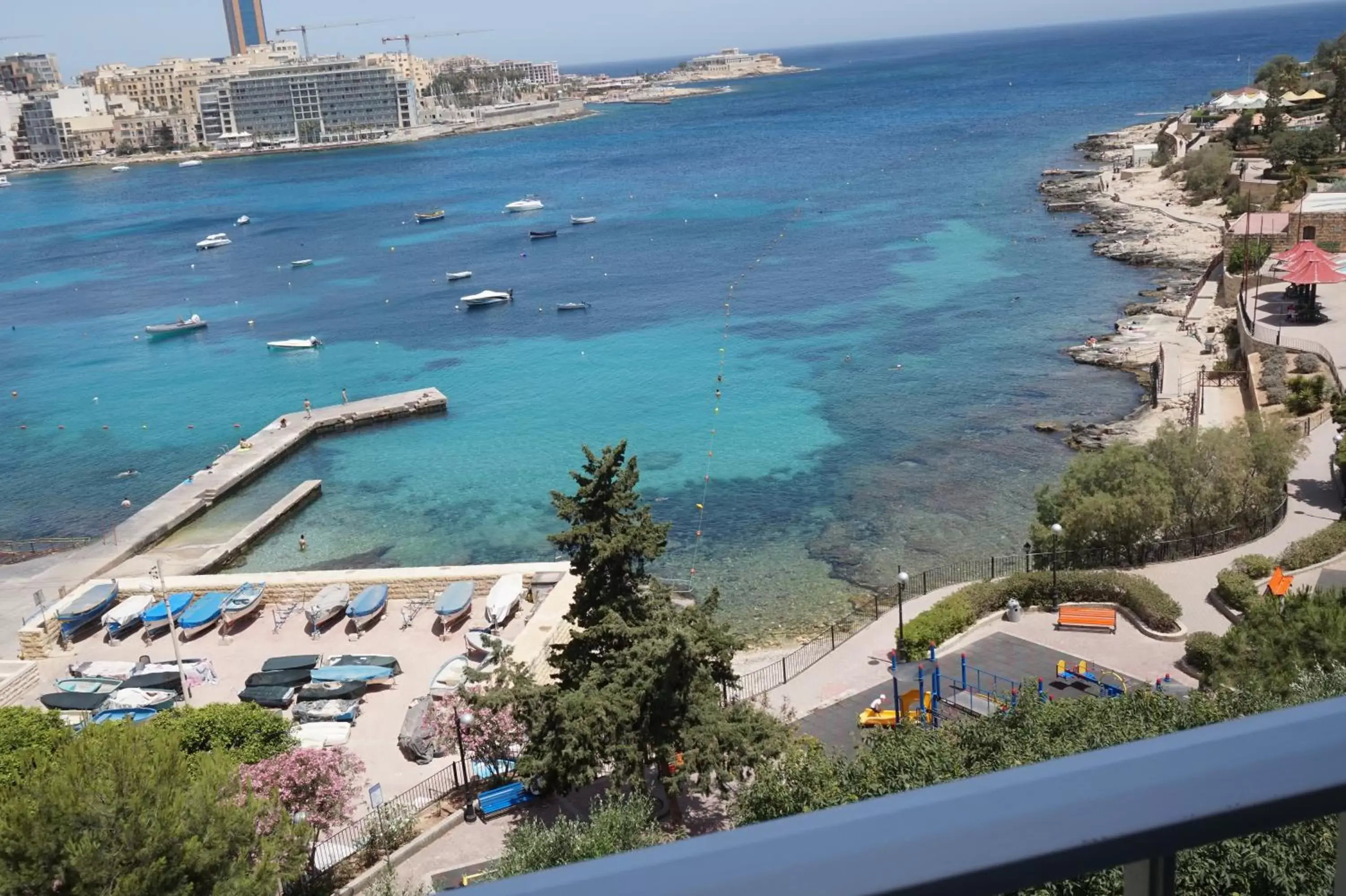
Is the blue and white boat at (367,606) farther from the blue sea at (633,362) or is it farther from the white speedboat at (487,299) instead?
the white speedboat at (487,299)

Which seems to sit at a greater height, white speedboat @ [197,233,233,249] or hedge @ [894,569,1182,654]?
white speedboat @ [197,233,233,249]

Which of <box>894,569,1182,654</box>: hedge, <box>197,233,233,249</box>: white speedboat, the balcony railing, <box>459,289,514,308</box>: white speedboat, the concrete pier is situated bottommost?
the concrete pier

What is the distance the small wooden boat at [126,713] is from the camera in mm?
18641

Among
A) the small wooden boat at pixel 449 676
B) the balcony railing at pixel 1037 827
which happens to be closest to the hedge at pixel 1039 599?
the small wooden boat at pixel 449 676

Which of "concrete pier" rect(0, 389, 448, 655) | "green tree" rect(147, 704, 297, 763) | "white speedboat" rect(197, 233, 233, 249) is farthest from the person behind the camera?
"white speedboat" rect(197, 233, 233, 249)

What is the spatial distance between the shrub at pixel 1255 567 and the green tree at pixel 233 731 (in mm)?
15532

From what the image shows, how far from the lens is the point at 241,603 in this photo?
910 inches

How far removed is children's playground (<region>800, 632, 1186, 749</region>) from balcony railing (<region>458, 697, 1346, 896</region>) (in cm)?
1417

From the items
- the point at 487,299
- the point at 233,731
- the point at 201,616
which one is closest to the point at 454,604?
the point at 201,616

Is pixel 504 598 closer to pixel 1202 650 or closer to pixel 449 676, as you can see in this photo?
pixel 449 676

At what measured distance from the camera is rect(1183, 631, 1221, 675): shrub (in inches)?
642

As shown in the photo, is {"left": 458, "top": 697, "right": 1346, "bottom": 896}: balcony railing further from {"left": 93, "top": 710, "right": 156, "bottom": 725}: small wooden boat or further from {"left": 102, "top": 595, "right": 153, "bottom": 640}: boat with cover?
{"left": 102, "top": 595, "right": 153, "bottom": 640}: boat with cover

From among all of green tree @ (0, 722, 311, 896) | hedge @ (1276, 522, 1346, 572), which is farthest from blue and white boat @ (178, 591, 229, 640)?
hedge @ (1276, 522, 1346, 572)

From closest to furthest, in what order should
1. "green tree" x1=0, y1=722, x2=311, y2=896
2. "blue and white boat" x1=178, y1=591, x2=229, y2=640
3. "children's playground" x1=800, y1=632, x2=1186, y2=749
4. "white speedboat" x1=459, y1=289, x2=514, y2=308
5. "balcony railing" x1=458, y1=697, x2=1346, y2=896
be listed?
"balcony railing" x1=458, y1=697, x2=1346, y2=896 < "green tree" x1=0, y1=722, x2=311, y2=896 < "children's playground" x1=800, y1=632, x2=1186, y2=749 < "blue and white boat" x1=178, y1=591, x2=229, y2=640 < "white speedboat" x1=459, y1=289, x2=514, y2=308
